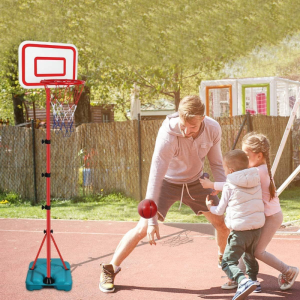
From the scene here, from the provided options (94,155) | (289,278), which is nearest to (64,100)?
(289,278)

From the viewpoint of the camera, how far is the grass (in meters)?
10.1

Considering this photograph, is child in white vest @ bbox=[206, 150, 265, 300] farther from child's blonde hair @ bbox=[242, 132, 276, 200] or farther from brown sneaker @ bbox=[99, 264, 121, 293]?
brown sneaker @ bbox=[99, 264, 121, 293]

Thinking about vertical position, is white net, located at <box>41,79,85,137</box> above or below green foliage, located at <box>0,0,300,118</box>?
below

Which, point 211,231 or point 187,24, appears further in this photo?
point 187,24

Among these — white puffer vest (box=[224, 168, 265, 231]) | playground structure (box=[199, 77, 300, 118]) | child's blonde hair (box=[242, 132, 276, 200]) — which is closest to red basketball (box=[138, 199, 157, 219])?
white puffer vest (box=[224, 168, 265, 231])

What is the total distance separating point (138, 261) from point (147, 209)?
197 centimetres

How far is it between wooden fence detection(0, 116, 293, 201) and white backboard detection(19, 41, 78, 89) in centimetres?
351

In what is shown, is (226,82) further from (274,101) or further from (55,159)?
(55,159)

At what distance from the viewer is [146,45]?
19.5m

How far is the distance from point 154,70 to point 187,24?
7.61ft

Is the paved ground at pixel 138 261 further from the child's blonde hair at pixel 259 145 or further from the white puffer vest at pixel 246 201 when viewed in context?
the child's blonde hair at pixel 259 145

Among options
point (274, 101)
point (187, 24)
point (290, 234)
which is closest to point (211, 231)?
point (290, 234)

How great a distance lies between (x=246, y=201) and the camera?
4719 mm

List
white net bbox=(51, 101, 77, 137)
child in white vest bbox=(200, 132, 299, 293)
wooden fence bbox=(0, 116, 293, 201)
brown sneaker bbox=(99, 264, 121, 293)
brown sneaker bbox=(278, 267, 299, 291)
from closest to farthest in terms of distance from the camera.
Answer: child in white vest bbox=(200, 132, 299, 293), brown sneaker bbox=(278, 267, 299, 291), brown sneaker bbox=(99, 264, 121, 293), white net bbox=(51, 101, 77, 137), wooden fence bbox=(0, 116, 293, 201)
